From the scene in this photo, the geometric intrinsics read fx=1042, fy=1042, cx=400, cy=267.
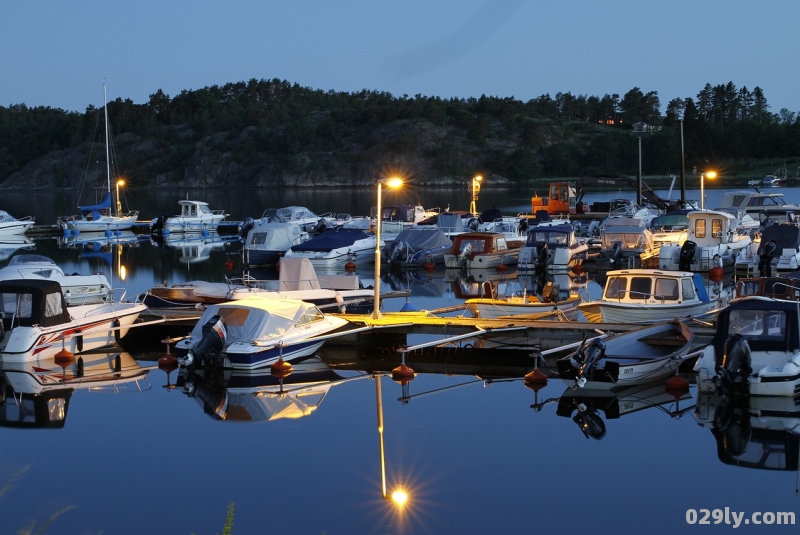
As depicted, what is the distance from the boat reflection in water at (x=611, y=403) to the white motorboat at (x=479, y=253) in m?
22.2

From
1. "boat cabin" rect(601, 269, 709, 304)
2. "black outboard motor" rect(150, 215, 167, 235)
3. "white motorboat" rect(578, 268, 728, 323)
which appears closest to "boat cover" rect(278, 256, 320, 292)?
"white motorboat" rect(578, 268, 728, 323)

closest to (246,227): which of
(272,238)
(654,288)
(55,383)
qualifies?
(272,238)

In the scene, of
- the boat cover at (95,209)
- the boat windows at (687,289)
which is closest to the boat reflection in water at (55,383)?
the boat windows at (687,289)

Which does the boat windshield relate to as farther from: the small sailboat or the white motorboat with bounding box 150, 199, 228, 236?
the small sailboat

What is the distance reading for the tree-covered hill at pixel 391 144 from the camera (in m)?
153

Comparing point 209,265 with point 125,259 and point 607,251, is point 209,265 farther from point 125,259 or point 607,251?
point 607,251

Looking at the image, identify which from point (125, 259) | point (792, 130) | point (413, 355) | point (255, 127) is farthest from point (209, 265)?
point (255, 127)

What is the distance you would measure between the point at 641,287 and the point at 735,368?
6.85m

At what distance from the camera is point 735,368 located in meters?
18.1

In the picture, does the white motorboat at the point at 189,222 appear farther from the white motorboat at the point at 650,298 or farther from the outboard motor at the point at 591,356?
the outboard motor at the point at 591,356

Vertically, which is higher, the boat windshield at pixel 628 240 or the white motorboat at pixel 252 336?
the boat windshield at pixel 628 240

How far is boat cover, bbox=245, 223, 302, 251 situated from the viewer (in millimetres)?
45469

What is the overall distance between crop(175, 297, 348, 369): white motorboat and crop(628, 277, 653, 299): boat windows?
7349 mm

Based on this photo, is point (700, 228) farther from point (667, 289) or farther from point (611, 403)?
point (611, 403)
